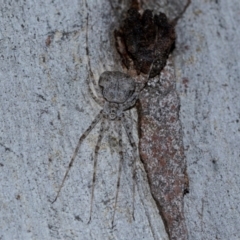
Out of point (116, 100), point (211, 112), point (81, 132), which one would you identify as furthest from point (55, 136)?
point (211, 112)

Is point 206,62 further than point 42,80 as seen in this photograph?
Yes

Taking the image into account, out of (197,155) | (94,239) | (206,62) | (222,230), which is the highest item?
(206,62)

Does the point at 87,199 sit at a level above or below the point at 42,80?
below

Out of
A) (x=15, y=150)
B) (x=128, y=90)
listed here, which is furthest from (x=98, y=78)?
(x=15, y=150)

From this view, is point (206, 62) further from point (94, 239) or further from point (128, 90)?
point (94, 239)

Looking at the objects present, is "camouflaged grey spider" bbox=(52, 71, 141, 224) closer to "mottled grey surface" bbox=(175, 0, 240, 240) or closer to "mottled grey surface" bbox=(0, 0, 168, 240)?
"mottled grey surface" bbox=(0, 0, 168, 240)

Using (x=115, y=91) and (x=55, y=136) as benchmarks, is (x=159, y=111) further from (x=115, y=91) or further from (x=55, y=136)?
(x=55, y=136)
